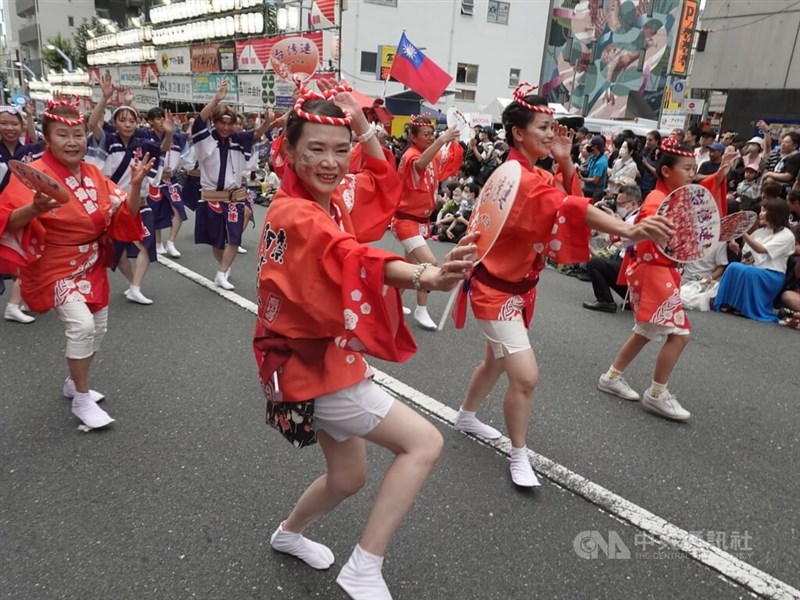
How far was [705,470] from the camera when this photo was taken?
9.69 feet

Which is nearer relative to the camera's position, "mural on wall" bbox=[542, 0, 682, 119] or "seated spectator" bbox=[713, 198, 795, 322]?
"seated spectator" bbox=[713, 198, 795, 322]

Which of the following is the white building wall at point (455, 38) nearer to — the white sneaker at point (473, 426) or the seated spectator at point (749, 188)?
the seated spectator at point (749, 188)

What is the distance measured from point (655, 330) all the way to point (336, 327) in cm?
258

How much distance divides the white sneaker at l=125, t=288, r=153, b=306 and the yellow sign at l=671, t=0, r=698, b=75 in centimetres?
1724

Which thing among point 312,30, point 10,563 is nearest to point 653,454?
point 10,563

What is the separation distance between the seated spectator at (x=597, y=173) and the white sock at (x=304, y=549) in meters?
8.57

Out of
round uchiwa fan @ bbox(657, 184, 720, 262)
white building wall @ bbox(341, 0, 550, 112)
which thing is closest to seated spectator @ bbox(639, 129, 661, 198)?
round uchiwa fan @ bbox(657, 184, 720, 262)

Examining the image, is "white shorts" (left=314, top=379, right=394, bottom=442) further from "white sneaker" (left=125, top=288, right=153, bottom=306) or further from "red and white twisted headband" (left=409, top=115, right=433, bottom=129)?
"white sneaker" (left=125, top=288, right=153, bottom=306)

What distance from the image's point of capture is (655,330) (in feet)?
11.4

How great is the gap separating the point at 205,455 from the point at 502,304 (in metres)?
1.68

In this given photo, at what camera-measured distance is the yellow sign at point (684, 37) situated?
53.9ft

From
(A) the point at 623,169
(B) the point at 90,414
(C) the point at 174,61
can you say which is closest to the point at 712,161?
(A) the point at 623,169

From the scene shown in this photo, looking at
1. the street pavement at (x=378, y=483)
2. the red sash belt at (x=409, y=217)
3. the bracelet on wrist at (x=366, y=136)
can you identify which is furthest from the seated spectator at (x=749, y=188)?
the bracelet on wrist at (x=366, y=136)

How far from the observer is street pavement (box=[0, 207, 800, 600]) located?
2.12 m
